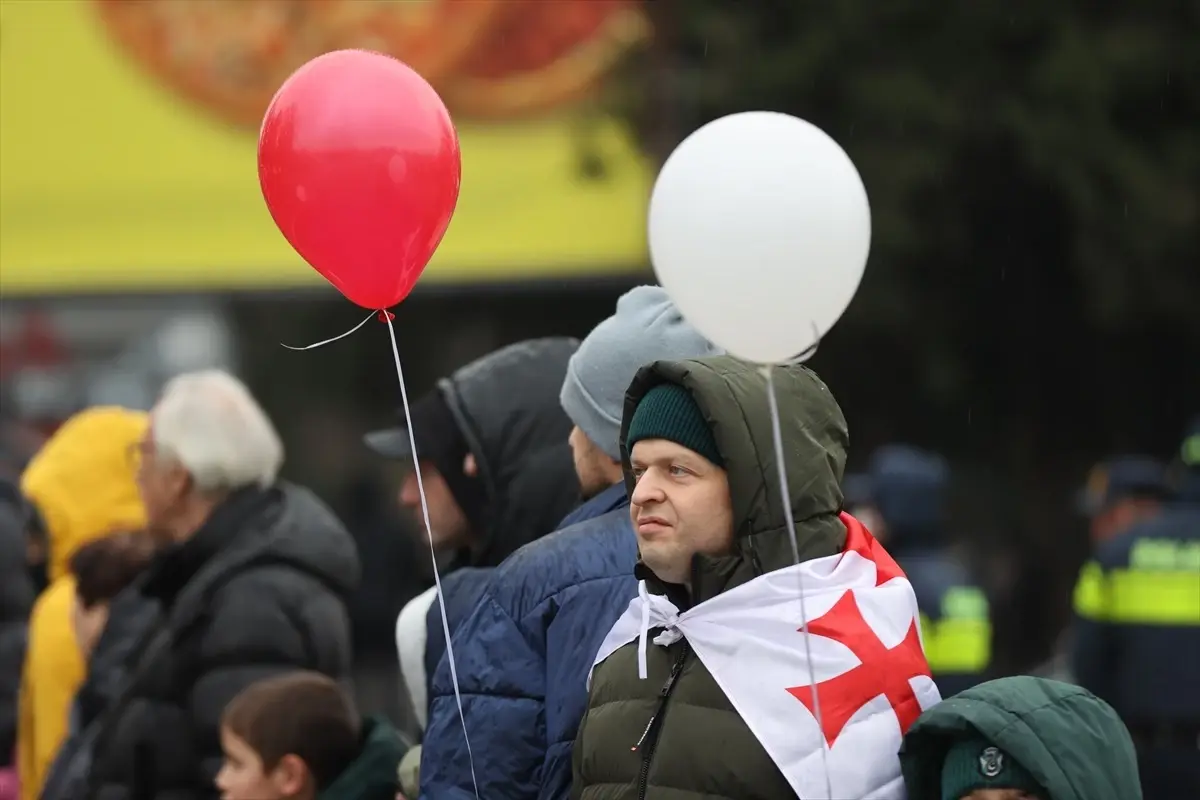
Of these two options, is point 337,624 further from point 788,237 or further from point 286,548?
point 788,237

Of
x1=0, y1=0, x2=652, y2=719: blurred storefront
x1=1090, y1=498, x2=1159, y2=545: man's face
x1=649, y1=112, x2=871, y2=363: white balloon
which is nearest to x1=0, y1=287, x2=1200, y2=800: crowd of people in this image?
x1=649, y1=112, x2=871, y2=363: white balloon

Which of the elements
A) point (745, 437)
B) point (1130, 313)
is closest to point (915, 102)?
point (1130, 313)

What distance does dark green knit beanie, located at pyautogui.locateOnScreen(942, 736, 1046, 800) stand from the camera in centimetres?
315

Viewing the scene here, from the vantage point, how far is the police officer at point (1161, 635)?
7637 mm

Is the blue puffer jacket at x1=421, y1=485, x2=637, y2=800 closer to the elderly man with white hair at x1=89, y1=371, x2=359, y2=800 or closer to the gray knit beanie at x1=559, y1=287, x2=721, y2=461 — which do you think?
the gray knit beanie at x1=559, y1=287, x2=721, y2=461

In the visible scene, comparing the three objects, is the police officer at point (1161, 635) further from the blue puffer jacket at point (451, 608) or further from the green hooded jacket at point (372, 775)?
the blue puffer jacket at point (451, 608)

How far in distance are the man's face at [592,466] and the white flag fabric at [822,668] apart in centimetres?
73

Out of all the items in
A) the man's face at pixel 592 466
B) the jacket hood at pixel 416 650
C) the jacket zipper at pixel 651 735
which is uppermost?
the man's face at pixel 592 466

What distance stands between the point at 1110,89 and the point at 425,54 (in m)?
4.02

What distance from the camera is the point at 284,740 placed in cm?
460

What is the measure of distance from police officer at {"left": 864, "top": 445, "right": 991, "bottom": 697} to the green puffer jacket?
464 centimetres

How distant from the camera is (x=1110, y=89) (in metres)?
12.6

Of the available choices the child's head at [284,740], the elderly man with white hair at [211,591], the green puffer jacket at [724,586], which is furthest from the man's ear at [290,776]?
the green puffer jacket at [724,586]

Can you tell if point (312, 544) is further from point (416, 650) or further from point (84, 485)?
point (84, 485)
